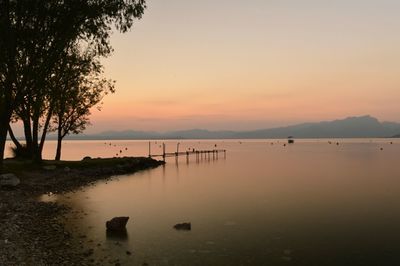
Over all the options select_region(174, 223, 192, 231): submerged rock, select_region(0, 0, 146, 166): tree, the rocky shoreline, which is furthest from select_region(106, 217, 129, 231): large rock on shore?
select_region(0, 0, 146, 166): tree

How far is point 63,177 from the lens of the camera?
47.3 meters

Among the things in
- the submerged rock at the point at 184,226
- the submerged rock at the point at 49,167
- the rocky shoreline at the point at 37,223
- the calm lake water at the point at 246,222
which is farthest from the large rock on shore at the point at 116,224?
the submerged rock at the point at 49,167

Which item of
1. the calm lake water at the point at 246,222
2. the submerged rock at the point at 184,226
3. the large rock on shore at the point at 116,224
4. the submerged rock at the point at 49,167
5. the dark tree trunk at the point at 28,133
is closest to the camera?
the calm lake water at the point at 246,222

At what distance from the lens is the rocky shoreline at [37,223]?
662 inches

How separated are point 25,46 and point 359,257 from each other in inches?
1078

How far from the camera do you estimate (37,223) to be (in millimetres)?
23344

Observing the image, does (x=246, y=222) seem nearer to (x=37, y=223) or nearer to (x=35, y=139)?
(x=37, y=223)

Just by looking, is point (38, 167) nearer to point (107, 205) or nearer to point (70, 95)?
point (70, 95)

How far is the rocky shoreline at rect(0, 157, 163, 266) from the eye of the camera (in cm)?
1681

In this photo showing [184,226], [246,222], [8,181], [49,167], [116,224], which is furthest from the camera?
[49,167]

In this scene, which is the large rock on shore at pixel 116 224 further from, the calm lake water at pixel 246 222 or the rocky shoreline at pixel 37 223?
the rocky shoreline at pixel 37 223

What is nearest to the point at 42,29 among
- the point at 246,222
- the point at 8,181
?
the point at 8,181

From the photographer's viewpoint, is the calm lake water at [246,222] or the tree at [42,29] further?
the tree at [42,29]

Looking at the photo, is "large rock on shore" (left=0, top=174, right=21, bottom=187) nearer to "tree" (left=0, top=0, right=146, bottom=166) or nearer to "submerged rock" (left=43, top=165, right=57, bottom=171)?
"tree" (left=0, top=0, right=146, bottom=166)
